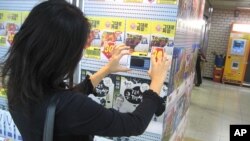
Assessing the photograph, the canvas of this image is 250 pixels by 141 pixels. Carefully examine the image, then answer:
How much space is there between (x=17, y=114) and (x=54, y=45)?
35cm

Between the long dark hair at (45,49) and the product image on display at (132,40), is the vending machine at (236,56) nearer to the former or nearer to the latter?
the product image on display at (132,40)

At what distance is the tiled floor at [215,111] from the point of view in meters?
4.88

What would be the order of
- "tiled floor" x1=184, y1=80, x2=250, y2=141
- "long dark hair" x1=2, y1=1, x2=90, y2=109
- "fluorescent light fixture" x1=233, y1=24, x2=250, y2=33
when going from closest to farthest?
"long dark hair" x1=2, y1=1, x2=90, y2=109, "tiled floor" x1=184, y1=80, x2=250, y2=141, "fluorescent light fixture" x1=233, y1=24, x2=250, y2=33

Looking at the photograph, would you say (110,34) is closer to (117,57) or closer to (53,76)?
(117,57)

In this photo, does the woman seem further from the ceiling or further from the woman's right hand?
the ceiling

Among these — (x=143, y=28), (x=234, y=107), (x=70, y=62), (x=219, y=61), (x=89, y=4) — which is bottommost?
(x=234, y=107)

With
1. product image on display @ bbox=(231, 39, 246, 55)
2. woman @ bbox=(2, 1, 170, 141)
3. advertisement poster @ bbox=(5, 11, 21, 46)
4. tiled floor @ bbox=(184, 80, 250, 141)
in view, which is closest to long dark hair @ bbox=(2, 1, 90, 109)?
woman @ bbox=(2, 1, 170, 141)

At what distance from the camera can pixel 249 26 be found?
397 inches

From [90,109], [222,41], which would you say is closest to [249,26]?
[222,41]

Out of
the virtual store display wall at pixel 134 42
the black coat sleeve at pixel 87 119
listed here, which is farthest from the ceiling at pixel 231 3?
the black coat sleeve at pixel 87 119

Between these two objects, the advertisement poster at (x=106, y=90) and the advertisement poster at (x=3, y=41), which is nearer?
the advertisement poster at (x=106, y=90)

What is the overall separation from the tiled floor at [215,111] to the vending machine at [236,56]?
0.73m

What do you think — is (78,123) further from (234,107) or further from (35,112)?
(234,107)

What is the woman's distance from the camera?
1.01 meters
